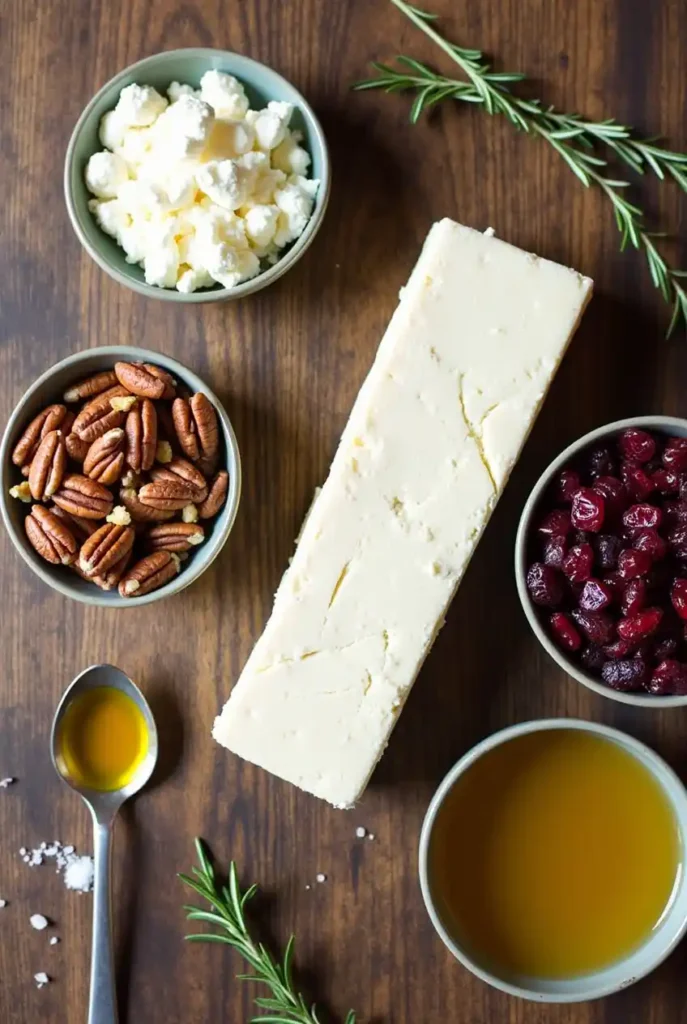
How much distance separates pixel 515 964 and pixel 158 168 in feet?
4.25

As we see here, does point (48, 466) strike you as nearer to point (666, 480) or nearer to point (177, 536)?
point (177, 536)

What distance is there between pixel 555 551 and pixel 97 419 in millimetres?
682

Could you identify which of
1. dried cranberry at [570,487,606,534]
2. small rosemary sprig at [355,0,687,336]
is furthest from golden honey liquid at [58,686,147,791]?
small rosemary sprig at [355,0,687,336]

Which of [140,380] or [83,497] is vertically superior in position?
[140,380]

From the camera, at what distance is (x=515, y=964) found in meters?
1.47

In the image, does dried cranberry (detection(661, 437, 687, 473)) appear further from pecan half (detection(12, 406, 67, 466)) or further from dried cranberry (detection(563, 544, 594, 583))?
pecan half (detection(12, 406, 67, 466))

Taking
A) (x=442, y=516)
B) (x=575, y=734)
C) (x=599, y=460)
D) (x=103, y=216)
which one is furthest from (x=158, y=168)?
(x=575, y=734)

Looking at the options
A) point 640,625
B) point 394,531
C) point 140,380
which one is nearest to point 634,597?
point 640,625

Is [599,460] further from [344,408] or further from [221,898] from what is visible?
Result: [221,898]

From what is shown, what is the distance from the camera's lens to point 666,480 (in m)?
1.38

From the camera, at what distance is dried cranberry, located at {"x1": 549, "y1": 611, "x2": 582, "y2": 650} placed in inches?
53.7

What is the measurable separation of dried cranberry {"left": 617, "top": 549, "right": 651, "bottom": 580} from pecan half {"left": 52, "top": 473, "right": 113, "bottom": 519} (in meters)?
0.74

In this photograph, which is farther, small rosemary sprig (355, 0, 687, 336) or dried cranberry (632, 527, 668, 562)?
small rosemary sprig (355, 0, 687, 336)

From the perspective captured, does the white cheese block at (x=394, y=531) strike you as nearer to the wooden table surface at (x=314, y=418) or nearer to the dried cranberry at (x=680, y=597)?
the wooden table surface at (x=314, y=418)
